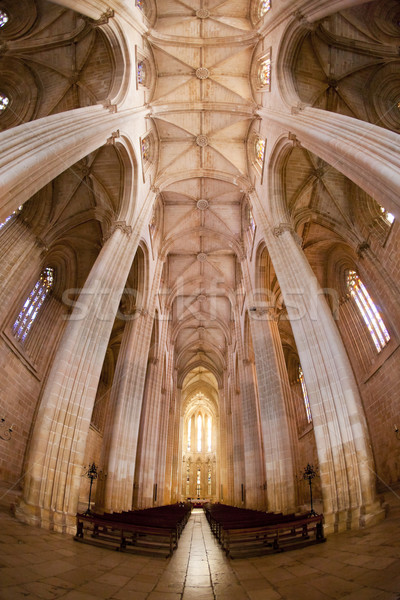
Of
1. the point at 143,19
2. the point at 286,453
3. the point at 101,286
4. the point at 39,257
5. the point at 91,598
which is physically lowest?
the point at 91,598

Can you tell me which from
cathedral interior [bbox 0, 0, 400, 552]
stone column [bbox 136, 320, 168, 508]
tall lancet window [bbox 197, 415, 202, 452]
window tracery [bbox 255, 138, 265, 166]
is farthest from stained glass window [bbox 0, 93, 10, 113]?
tall lancet window [bbox 197, 415, 202, 452]

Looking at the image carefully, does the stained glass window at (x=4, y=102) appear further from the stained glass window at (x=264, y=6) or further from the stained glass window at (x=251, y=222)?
the stained glass window at (x=251, y=222)

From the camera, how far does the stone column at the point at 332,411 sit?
7.09 m

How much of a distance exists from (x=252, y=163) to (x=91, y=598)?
1810 centimetres

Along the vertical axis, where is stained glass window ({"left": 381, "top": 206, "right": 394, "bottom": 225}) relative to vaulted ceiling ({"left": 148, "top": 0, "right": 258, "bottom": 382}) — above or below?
below

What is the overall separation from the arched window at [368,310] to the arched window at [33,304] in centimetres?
1583

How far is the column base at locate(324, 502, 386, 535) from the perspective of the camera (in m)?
6.74

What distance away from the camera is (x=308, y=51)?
39.8 ft

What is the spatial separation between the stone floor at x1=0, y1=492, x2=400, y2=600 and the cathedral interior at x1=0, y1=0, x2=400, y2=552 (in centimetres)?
192

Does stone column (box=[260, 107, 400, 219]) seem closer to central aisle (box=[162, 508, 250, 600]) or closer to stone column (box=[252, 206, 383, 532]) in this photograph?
stone column (box=[252, 206, 383, 532])

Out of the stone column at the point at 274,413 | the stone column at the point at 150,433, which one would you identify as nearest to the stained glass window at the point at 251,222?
the stone column at the point at 274,413

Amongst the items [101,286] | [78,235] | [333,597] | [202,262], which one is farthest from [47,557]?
[202,262]

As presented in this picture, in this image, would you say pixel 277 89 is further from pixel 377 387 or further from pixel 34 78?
pixel 377 387

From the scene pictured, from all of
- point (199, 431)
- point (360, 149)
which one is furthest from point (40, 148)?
point (199, 431)
